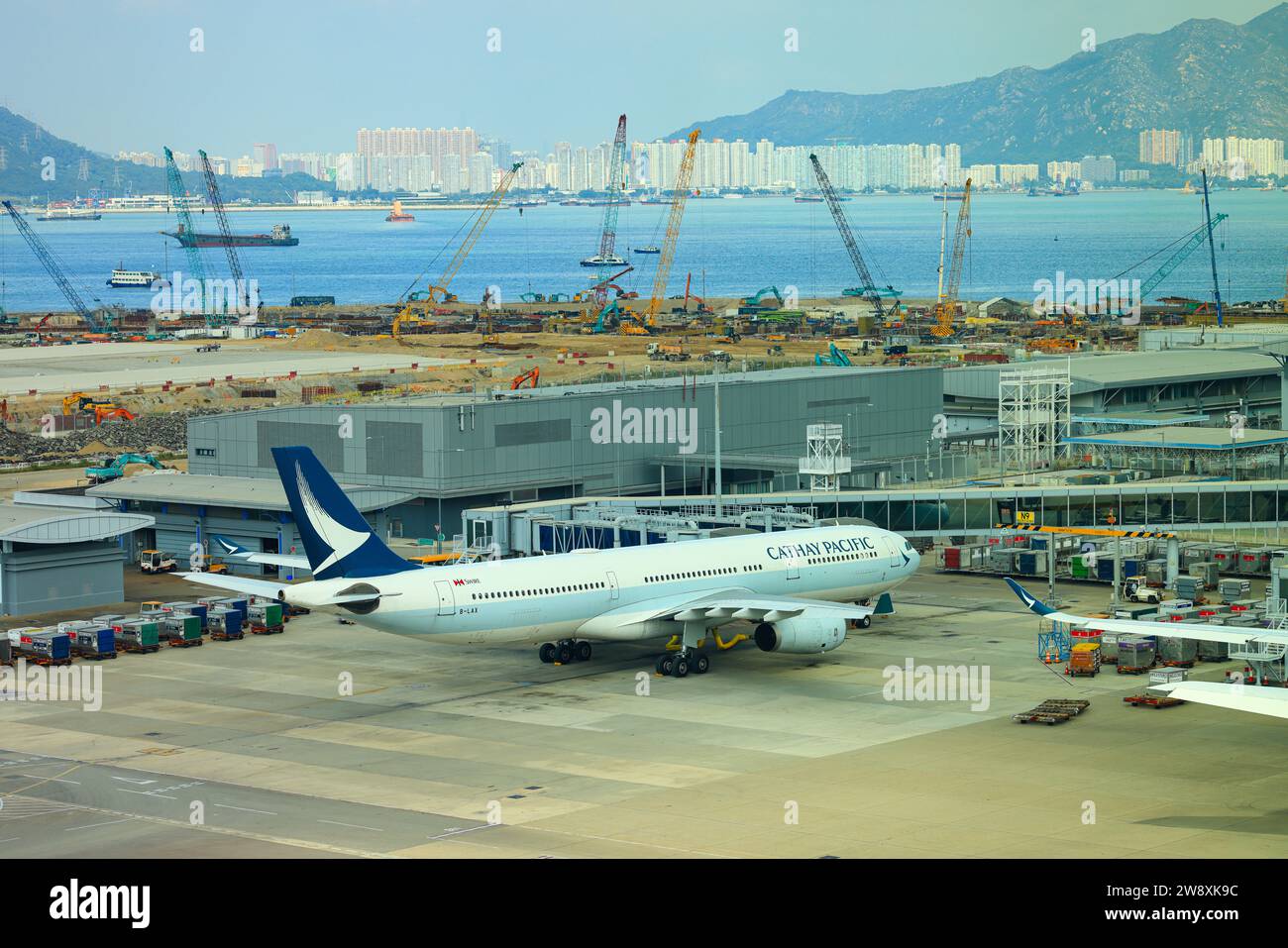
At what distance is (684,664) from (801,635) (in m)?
4.18

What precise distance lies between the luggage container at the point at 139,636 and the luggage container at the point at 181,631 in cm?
38

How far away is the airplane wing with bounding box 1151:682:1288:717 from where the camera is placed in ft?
120

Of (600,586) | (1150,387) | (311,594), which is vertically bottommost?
(600,586)

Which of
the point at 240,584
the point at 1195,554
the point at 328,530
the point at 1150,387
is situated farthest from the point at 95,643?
the point at 1150,387

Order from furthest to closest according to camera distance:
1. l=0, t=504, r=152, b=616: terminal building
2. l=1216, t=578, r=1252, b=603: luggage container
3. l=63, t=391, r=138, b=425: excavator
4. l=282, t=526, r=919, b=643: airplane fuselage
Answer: l=63, t=391, r=138, b=425: excavator → l=0, t=504, r=152, b=616: terminal building → l=1216, t=578, r=1252, b=603: luggage container → l=282, t=526, r=919, b=643: airplane fuselage

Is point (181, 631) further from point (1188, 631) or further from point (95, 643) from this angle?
point (1188, 631)

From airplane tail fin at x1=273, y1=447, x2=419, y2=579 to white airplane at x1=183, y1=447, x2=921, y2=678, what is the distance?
0.11 ft

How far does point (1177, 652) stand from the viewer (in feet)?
192

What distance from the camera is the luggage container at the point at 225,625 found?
220 feet

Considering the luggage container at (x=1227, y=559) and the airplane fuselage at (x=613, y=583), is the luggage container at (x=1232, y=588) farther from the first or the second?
the airplane fuselage at (x=613, y=583)

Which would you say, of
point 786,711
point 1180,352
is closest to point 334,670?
point 786,711

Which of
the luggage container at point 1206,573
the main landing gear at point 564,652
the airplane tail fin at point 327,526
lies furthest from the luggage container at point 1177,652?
the airplane tail fin at point 327,526

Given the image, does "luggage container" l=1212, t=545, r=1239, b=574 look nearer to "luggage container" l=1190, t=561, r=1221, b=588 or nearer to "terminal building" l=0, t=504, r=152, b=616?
"luggage container" l=1190, t=561, r=1221, b=588

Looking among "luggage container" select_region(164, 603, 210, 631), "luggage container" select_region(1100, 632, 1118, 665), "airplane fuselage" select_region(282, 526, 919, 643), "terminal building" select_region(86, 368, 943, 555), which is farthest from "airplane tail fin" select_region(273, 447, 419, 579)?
"terminal building" select_region(86, 368, 943, 555)
